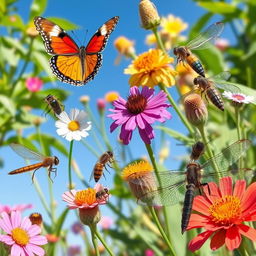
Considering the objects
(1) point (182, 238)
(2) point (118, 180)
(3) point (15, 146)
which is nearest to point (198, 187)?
(3) point (15, 146)

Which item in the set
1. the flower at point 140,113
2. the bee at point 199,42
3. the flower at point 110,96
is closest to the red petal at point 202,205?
the flower at point 140,113

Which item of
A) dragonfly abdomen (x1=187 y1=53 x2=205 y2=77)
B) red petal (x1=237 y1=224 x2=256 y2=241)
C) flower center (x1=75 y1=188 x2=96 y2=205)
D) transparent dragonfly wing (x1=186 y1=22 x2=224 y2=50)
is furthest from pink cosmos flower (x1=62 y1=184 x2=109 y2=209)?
transparent dragonfly wing (x1=186 y1=22 x2=224 y2=50)

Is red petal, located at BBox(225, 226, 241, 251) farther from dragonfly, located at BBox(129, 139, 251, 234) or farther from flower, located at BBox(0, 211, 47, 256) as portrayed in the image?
flower, located at BBox(0, 211, 47, 256)

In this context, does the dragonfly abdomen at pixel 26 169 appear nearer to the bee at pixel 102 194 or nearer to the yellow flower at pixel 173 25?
the bee at pixel 102 194

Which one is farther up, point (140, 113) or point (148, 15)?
point (148, 15)

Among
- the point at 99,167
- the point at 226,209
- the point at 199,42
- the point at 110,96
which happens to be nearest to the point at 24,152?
the point at 99,167

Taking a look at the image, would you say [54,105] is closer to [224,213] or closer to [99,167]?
[99,167]

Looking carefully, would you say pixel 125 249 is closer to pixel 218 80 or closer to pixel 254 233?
pixel 218 80
